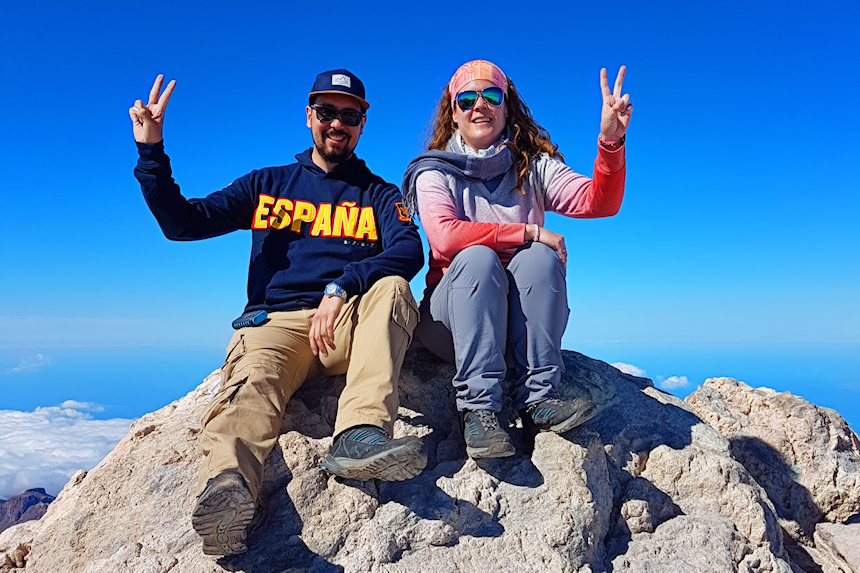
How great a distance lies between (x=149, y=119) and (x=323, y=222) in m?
1.24

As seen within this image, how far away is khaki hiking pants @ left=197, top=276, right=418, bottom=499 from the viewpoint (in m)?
3.00

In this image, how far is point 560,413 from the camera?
333 centimetres

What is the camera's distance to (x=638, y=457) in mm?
3906

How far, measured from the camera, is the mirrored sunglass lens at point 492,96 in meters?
4.09

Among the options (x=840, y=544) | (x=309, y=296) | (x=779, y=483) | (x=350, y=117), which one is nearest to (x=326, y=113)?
(x=350, y=117)

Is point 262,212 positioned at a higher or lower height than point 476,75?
lower

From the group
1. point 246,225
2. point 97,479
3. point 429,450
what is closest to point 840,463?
point 429,450

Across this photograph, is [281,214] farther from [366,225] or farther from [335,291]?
[335,291]

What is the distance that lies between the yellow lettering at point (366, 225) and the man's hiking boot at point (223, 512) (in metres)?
1.85

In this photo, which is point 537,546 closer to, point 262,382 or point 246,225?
point 262,382

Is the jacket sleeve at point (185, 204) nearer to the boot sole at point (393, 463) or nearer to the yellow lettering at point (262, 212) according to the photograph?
the yellow lettering at point (262, 212)

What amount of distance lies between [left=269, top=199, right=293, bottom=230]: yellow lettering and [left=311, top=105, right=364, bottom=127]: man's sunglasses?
67 centimetres

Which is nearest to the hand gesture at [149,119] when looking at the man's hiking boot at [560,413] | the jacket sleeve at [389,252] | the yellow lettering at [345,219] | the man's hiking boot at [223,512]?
the yellow lettering at [345,219]

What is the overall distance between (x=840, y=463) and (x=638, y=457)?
6.05 ft
